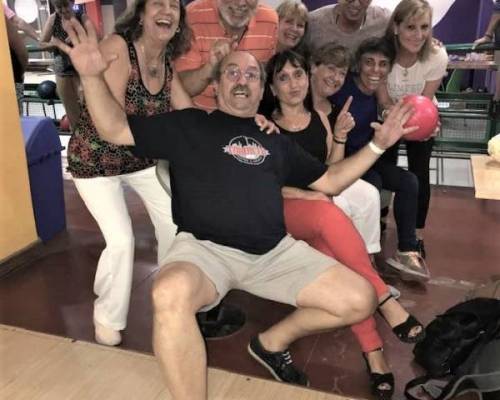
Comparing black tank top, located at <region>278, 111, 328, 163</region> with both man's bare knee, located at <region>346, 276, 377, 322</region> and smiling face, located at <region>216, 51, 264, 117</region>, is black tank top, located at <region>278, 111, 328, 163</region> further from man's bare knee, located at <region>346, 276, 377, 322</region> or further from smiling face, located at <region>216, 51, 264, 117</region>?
man's bare knee, located at <region>346, 276, 377, 322</region>

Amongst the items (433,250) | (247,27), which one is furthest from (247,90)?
(433,250)

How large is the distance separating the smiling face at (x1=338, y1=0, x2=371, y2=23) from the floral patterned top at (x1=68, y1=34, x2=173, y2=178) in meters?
1.24

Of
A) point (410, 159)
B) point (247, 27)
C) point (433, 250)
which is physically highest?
point (247, 27)

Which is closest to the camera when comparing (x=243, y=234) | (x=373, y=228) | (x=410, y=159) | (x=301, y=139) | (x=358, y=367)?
(x=243, y=234)

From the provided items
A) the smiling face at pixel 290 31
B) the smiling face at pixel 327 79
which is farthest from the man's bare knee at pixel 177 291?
the smiling face at pixel 290 31

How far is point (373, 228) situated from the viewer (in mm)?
2668

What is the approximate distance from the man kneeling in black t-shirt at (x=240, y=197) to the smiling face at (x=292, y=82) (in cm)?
29

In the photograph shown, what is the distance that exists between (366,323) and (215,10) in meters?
1.67

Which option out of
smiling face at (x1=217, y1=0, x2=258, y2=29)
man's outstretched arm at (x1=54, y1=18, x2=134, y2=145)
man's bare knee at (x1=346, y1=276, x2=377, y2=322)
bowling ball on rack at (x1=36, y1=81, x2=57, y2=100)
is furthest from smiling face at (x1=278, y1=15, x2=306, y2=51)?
bowling ball on rack at (x1=36, y1=81, x2=57, y2=100)

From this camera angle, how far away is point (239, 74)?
2096 millimetres

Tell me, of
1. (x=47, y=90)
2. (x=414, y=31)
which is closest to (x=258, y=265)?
(x=414, y=31)

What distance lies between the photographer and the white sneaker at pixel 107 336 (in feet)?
7.64

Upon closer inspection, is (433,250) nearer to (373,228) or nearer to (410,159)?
(410,159)

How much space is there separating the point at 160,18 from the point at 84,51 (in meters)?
0.41
